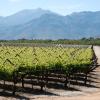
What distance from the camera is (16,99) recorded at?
24.5 meters

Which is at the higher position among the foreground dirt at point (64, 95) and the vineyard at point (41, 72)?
the vineyard at point (41, 72)

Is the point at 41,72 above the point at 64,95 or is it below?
above

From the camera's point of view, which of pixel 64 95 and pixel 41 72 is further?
pixel 41 72

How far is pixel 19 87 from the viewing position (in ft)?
96.1

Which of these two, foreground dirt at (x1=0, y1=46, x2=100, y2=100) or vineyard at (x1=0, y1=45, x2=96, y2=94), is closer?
foreground dirt at (x1=0, y1=46, x2=100, y2=100)

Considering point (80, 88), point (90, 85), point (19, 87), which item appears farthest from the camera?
point (90, 85)

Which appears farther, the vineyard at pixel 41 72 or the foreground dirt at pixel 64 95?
the vineyard at pixel 41 72

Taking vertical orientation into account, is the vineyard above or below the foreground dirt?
A: above

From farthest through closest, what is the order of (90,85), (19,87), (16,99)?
(90,85) → (19,87) → (16,99)

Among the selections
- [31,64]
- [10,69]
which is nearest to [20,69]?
[31,64]

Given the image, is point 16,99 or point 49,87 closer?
point 16,99

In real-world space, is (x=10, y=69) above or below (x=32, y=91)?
above

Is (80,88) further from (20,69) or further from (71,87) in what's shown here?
(20,69)

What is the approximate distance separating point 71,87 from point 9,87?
601cm
